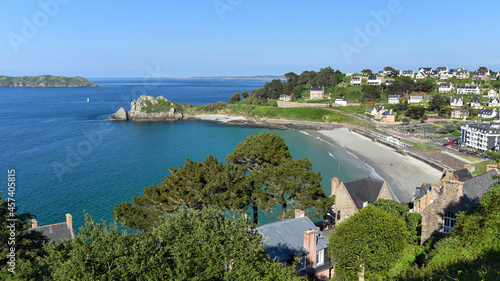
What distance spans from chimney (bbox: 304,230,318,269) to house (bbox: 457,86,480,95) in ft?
453

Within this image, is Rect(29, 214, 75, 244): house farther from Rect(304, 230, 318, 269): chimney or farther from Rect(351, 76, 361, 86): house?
Rect(351, 76, 361, 86): house

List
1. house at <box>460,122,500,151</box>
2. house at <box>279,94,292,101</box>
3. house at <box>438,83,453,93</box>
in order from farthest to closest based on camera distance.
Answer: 1. house at <box>279,94,292,101</box>
2. house at <box>438,83,453,93</box>
3. house at <box>460,122,500,151</box>

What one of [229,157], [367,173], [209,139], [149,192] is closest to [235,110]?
[209,139]

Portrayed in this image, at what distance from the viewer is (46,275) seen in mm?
12758

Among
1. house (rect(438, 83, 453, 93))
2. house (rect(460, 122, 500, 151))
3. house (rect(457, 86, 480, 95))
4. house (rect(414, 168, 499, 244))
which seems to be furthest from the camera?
house (rect(438, 83, 453, 93))

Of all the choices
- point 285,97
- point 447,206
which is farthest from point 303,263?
point 285,97

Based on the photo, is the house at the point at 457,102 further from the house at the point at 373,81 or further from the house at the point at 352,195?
the house at the point at 352,195

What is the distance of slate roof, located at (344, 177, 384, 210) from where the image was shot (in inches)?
1223

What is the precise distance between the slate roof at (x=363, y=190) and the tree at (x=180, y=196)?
11.0 meters

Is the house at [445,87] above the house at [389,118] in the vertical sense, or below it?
above

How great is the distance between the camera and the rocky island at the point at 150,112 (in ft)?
407

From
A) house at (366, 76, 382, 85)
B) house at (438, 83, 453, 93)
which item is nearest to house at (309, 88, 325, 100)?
house at (366, 76, 382, 85)

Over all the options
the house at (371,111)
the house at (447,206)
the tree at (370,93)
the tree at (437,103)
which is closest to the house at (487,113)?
the tree at (437,103)

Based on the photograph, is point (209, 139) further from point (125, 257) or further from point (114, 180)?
point (125, 257)
